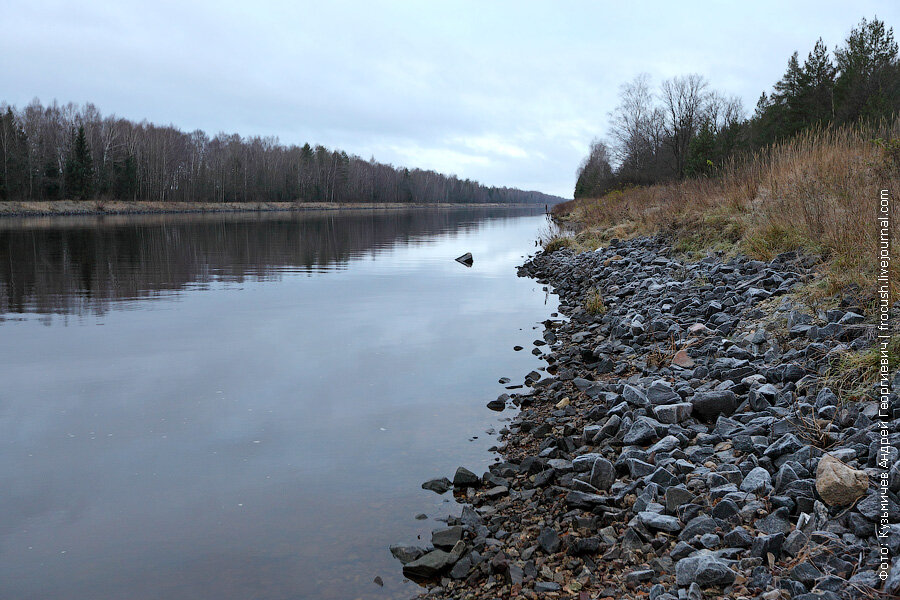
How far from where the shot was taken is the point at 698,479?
4039mm

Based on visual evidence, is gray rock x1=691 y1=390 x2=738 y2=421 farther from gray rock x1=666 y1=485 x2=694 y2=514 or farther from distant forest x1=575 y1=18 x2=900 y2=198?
distant forest x1=575 y1=18 x2=900 y2=198

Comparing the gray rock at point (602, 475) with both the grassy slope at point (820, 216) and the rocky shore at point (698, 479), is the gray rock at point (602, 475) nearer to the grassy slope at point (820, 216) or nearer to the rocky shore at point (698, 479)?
the rocky shore at point (698, 479)

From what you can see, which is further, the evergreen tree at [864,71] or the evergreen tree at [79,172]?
the evergreen tree at [79,172]

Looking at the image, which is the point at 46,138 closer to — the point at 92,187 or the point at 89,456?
the point at 92,187

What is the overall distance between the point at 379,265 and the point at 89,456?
1740 cm

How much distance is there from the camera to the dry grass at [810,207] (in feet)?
21.9

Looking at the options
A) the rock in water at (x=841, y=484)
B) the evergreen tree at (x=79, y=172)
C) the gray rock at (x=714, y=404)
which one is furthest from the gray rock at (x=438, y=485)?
the evergreen tree at (x=79, y=172)

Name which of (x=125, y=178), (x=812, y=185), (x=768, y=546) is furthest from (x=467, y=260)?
(x=125, y=178)

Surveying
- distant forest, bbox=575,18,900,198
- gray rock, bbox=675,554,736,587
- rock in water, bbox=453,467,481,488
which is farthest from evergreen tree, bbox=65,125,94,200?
gray rock, bbox=675,554,736,587

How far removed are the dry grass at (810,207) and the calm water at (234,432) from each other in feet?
13.6

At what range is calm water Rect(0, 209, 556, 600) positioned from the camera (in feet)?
13.9

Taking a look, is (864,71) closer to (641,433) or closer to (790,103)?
(790,103)

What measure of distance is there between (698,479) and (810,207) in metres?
6.67

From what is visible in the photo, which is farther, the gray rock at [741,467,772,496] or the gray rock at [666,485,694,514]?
the gray rock at [666,485,694,514]
